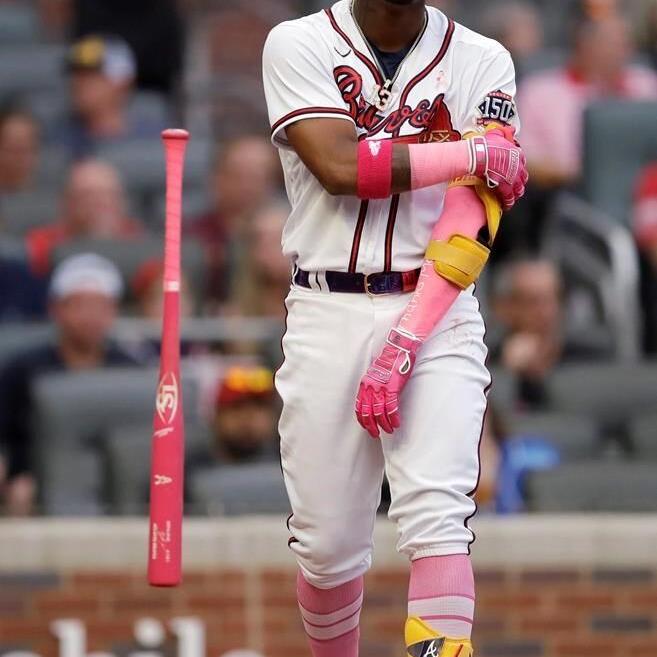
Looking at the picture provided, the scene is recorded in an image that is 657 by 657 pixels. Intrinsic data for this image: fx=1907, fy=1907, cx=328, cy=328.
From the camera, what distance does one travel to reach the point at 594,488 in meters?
7.24

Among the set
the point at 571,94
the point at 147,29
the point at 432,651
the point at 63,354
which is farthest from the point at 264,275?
the point at 432,651

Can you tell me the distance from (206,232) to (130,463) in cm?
247

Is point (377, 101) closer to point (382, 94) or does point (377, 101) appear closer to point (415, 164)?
point (382, 94)

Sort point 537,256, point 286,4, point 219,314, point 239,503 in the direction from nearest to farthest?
point 239,503 < point 219,314 < point 537,256 < point 286,4

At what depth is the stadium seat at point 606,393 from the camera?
26.7 ft

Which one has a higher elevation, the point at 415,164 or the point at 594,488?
the point at 415,164

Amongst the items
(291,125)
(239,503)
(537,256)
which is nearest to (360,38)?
(291,125)

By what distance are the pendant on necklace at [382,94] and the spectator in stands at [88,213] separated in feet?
14.9

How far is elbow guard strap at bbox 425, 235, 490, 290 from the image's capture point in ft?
15.3

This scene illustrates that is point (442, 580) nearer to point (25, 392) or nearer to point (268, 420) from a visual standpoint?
point (268, 420)

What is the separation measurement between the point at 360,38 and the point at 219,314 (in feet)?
14.4

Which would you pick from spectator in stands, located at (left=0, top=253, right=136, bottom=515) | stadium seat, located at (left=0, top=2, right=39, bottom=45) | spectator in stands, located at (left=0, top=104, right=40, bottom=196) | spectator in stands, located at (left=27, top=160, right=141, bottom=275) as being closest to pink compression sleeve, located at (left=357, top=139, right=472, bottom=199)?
spectator in stands, located at (left=0, top=253, right=136, bottom=515)

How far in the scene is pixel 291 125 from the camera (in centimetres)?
474

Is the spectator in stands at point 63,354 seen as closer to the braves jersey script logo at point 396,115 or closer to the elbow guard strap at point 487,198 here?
the braves jersey script logo at point 396,115
